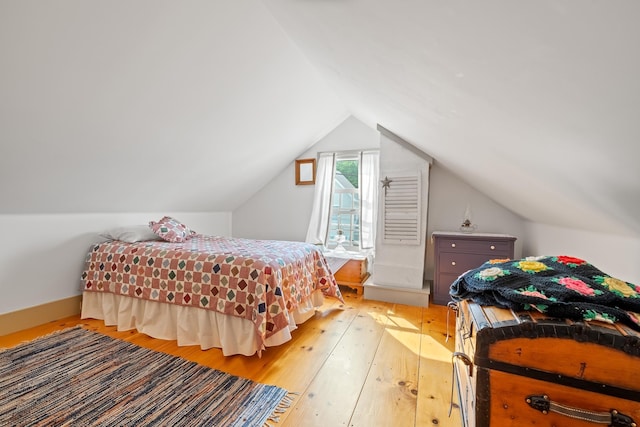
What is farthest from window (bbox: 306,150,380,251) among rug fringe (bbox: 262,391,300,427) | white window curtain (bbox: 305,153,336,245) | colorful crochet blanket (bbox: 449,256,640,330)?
colorful crochet blanket (bbox: 449,256,640,330)

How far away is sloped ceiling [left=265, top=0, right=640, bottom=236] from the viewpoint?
508 millimetres

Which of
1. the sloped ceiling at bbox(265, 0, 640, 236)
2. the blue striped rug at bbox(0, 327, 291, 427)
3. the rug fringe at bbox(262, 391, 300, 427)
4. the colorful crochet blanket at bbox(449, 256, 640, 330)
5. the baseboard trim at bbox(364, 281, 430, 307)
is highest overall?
the sloped ceiling at bbox(265, 0, 640, 236)

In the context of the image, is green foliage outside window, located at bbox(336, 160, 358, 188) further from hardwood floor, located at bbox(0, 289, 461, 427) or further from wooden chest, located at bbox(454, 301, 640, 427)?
wooden chest, located at bbox(454, 301, 640, 427)

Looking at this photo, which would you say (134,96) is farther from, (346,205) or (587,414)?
(346,205)

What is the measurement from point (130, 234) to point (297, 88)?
7.65 feet

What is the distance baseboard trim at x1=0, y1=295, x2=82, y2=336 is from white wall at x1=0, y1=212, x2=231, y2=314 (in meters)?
0.04

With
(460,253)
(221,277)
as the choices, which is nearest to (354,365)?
(221,277)

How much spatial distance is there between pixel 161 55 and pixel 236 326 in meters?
1.95

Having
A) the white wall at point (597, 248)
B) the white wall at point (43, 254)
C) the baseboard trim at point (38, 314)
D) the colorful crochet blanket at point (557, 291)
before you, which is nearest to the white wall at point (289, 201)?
the white wall at point (43, 254)

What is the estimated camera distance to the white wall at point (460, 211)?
3086 millimetres

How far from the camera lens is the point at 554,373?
67 centimetres

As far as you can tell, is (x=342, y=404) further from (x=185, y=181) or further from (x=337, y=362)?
(x=185, y=181)

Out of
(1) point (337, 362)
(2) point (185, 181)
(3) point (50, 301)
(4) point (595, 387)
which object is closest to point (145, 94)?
(2) point (185, 181)

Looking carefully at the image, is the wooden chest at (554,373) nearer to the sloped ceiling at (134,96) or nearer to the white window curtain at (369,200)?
the sloped ceiling at (134,96)
